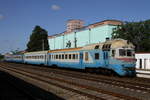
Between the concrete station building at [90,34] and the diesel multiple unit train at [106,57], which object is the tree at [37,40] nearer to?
the concrete station building at [90,34]

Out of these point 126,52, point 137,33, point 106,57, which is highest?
point 137,33

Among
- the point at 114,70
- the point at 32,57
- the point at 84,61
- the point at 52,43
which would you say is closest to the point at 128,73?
the point at 114,70

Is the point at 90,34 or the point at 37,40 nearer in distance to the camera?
the point at 90,34

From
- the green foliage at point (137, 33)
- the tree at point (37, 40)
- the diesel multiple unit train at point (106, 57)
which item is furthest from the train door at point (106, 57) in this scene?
the tree at point (37, 40)

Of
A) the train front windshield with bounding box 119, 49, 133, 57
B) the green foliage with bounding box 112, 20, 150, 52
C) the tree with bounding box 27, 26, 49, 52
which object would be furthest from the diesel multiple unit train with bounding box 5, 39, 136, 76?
the tree with bounding box 27, 26, 49, 52

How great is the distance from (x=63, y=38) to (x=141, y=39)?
39.9 metres

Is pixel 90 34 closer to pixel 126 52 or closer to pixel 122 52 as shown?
pixel 126 52

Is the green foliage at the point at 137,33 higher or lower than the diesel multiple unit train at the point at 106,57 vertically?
higher

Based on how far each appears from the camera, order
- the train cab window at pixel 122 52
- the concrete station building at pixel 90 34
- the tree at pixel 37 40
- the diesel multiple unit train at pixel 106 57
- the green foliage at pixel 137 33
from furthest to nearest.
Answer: the tree at pixel 37 40 → the concrete station building at pixel 90 34 → the green foliage at pixel 137 33 → the train cab window at pixel 122 52 → the diesel multiple unit train at pixel 106 57

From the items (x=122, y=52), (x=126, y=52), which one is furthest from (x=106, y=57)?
(x=126, y=52)

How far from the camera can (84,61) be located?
87.0ft

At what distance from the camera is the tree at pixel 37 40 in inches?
4139

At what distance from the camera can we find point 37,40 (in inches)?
4205

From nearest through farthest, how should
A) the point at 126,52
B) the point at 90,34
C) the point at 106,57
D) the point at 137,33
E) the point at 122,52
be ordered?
the point at 122,52 < the point at 126,52 < the point at 106,57 < the point at 137,33 < the point at 90,34
